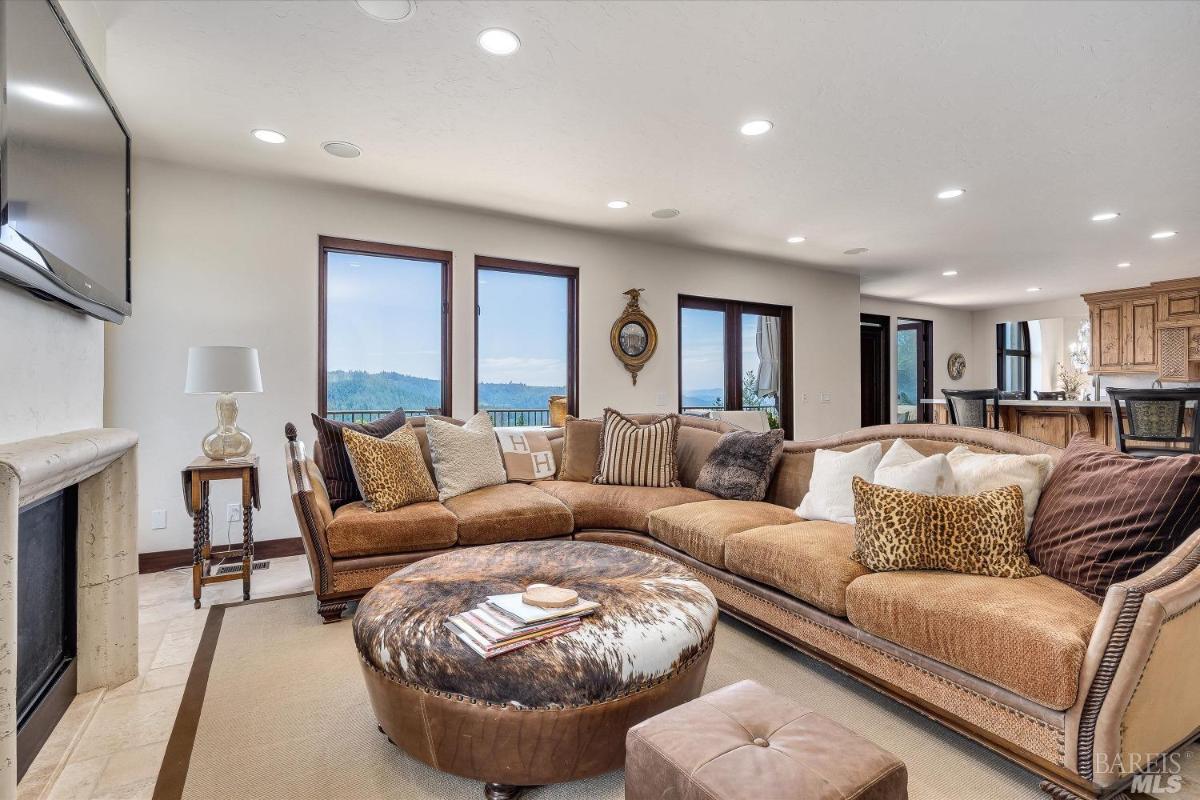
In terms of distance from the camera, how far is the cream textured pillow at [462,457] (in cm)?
344

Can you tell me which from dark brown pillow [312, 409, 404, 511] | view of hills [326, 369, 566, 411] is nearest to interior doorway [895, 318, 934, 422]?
view of hills [326, 369, 566, 411]

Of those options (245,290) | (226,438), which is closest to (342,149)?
(245,290)

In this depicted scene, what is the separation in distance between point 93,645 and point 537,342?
12.1ft

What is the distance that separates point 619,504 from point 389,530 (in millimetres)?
1260

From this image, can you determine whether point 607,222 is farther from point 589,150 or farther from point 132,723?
point 132,723

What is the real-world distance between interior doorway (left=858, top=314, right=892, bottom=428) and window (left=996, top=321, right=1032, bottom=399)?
2.65 metres

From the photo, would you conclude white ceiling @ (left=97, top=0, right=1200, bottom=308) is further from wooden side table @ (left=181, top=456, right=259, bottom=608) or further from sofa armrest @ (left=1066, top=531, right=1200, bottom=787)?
sofa armrest @ (left=1066, top=531, right=1200, bottom=787)

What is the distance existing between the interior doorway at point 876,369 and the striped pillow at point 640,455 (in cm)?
593

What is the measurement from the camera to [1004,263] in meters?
6.38

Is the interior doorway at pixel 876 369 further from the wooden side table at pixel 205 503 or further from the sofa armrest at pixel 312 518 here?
the wooden side table at pixel 205 503

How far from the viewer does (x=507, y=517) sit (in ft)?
10.2

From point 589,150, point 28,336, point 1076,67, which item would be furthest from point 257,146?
point 1076,67

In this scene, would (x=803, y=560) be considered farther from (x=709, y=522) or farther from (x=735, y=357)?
(x=735, y=357)

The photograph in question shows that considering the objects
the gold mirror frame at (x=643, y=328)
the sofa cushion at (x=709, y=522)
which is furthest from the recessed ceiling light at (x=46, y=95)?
the gold mirror frame at (x=643, y=328)
